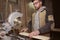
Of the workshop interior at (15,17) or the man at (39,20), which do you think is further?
the workshop interior at (15,17)

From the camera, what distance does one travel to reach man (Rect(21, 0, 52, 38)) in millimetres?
824

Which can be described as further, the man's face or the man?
the man's face

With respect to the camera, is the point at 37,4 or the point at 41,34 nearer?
the point at 41,34

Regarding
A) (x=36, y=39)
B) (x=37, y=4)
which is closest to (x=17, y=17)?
(x=37, y=4)

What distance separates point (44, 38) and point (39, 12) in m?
0.19

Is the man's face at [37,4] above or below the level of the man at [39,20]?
above

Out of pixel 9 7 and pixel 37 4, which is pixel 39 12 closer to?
pixel 37 4

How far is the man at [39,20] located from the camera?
0.82 meters

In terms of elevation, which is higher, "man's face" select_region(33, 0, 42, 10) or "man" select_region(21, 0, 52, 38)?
"man's face" select_region(33, 0, 42, 10)

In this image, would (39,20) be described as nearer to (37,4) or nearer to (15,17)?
(37,4)

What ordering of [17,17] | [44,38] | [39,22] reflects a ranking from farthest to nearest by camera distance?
1. [17,17]
2. [39,22]
3. [44,38]

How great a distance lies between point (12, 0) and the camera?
1114 millimetres

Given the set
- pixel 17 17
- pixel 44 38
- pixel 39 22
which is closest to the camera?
pixel 44 38

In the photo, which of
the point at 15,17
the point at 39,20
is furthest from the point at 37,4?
the point at 15,17
